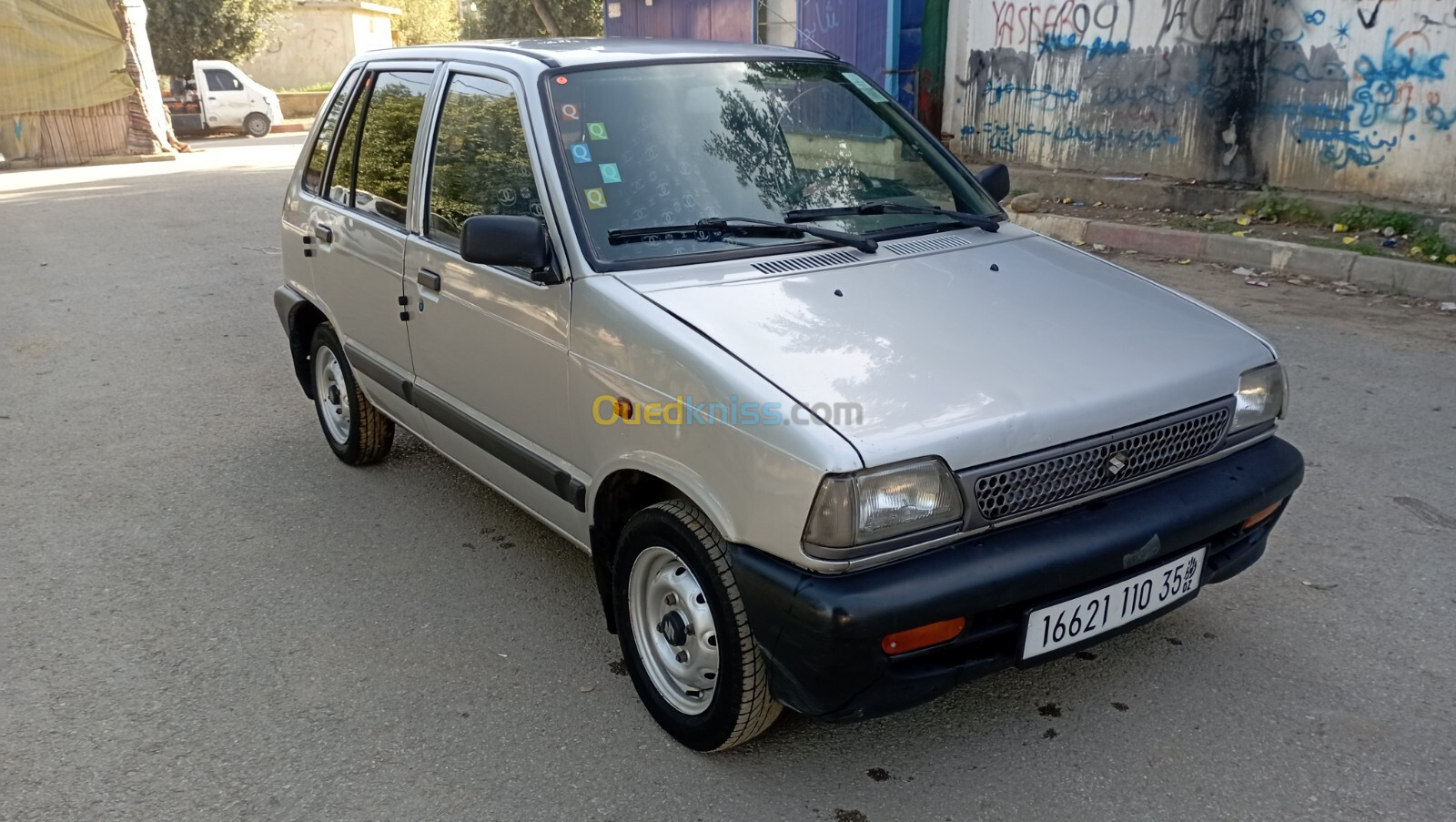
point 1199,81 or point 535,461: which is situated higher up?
point 1199,81

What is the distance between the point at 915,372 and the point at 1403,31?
834 centimetres

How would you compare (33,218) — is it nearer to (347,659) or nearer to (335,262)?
(335,262)

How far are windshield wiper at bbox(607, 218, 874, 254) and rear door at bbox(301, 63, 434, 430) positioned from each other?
3.88 feet

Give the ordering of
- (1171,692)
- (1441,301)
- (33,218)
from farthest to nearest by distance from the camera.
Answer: (33,218) < (1441,301) < (1171,692)

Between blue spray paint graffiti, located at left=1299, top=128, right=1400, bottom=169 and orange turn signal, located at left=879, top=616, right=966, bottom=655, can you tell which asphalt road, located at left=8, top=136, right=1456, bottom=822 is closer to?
orange turn signal, located at left=879, top=616, right=966, bottom=655

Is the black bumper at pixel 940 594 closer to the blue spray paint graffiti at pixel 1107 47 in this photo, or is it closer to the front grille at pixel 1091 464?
the front grille at pixel 1091 464

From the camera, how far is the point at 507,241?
3.01 metres

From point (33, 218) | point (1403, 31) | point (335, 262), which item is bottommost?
point (33, 218)

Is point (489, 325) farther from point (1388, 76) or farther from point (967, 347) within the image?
point (1388, 76)

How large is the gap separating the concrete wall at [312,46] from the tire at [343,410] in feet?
121

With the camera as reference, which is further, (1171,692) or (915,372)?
(1171,692)

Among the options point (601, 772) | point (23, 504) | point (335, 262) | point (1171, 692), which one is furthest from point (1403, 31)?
point (23, 504)

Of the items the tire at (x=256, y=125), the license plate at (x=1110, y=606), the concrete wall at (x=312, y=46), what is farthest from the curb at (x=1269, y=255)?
the concrete wall at (x=312, y=46)

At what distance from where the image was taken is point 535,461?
3.39 metres
